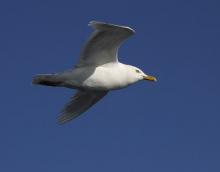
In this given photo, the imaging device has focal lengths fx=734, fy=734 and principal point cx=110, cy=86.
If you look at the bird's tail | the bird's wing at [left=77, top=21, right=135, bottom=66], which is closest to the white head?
the bird's wing at [left=77, top=21, right=135, bottom=66]

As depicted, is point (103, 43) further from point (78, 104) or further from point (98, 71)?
point (78, 104)

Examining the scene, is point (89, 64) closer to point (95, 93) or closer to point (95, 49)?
point (95, 49)

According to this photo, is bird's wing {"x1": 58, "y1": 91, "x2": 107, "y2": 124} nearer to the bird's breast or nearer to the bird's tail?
the bird's breast

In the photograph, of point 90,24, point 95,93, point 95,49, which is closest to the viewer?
point 90,24

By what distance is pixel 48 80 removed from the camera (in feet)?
68.8

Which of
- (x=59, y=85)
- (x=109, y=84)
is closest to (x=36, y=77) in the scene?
(x=59, y=85)

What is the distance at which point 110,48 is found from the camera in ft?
69.2

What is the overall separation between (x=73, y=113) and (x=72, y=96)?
0.55 m

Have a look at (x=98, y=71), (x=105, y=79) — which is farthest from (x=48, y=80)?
(x=105, y=79)

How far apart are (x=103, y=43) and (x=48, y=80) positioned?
191cm

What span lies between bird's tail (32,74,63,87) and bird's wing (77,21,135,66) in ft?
2.63

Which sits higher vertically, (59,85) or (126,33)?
(126,33)

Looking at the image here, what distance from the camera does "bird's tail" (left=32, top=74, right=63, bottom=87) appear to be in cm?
2091

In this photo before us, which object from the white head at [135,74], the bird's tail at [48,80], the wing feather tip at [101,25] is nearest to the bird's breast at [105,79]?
the white head at [135,74]
